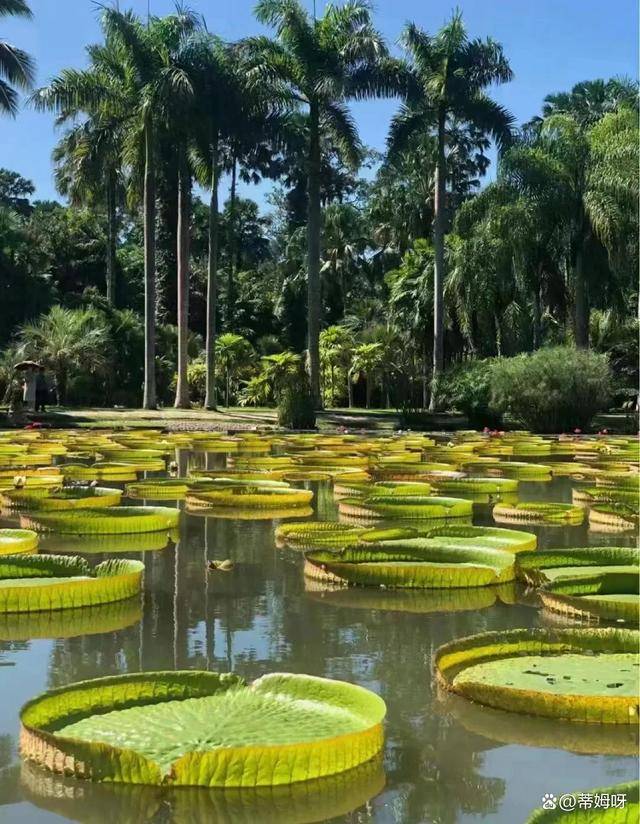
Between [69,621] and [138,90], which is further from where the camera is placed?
[138,90]

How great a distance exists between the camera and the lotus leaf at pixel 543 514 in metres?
7.12

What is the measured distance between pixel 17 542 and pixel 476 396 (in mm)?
17356

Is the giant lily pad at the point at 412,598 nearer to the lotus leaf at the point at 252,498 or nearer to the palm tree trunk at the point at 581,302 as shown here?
the lotus leaf at the point at 252,498

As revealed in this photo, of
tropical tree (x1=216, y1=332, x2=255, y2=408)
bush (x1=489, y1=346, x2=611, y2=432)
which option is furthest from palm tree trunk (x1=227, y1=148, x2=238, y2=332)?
bush (x1=489, y1=346, x2=611, y2=432)

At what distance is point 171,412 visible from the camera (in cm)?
2434

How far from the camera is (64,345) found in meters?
30.3

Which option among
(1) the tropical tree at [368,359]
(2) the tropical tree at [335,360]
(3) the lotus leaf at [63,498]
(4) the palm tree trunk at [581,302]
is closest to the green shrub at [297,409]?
(4) the palm tree trunk at [581,302]

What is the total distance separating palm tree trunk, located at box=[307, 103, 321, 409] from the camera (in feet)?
85.9

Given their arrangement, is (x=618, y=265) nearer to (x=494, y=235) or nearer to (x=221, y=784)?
(x=494, y=235)

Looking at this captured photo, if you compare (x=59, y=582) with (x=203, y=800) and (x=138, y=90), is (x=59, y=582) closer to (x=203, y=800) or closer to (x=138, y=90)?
(x=203, y=800)

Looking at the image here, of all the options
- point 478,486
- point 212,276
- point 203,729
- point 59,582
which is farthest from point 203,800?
point 212,276

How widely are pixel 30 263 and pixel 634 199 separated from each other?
22676 mm

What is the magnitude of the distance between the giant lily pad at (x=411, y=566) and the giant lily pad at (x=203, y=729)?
1.92 m

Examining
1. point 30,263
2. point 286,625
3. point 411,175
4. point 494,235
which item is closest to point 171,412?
point 494,235
